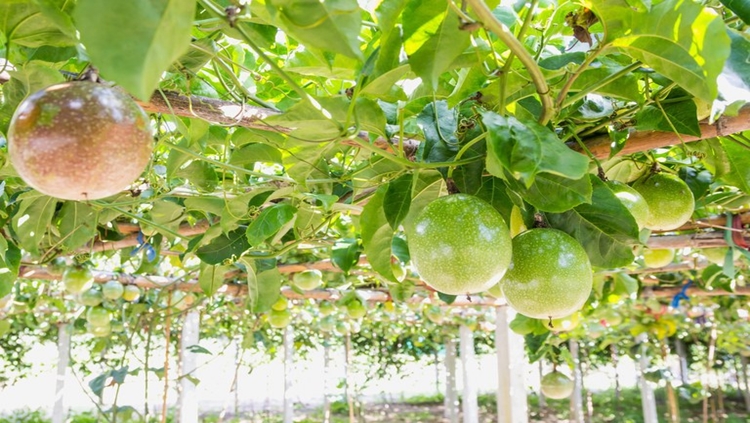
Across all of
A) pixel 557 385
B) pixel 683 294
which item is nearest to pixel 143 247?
pixel 557 385

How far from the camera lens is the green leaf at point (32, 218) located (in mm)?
1842

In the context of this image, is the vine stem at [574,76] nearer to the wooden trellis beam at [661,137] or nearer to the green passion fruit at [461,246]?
the green passion fruit at [461,246]

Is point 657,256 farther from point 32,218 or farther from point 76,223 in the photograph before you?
point 32,218

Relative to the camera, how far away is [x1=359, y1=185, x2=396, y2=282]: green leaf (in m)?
1.34

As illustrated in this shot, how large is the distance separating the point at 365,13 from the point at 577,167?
0.61 metres

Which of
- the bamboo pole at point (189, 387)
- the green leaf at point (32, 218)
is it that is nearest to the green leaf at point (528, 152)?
the green leaf at point (32, 218)

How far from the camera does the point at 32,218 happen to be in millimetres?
1876

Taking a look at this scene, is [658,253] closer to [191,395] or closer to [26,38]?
[26,38]

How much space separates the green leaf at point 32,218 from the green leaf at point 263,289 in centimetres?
71

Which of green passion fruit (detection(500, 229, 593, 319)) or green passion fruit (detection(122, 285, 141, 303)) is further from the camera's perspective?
green passion fruit (detection(122, 285, 141, 303))

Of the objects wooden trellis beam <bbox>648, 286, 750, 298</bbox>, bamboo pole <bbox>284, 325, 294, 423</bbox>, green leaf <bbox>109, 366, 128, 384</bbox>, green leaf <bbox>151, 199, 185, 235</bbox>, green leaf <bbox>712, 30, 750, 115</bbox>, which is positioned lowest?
bamboo pole <bbox>284, 325, 294, 423</bbox>

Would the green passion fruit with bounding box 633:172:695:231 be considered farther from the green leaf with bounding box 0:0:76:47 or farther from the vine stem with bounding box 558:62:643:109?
the green leaf with bounding box 0:0:76:47

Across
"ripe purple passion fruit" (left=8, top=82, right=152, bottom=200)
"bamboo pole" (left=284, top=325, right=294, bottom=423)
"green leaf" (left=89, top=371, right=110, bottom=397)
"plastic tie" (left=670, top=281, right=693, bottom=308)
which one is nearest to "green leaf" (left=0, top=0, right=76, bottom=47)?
"ripe purple passion fruit" (left=8, top=82, right=152, bottom=200)

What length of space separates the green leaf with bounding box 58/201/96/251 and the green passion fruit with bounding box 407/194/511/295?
4.70ft
